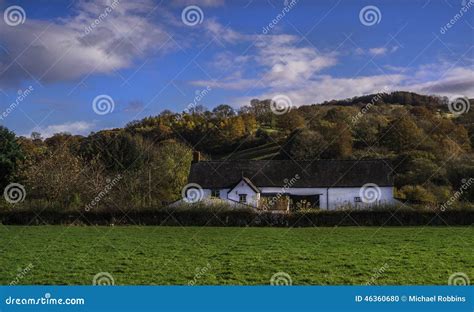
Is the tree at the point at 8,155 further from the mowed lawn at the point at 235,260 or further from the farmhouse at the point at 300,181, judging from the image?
the mowed lawn at the point at 235,260

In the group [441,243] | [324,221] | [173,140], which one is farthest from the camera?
[173,140]

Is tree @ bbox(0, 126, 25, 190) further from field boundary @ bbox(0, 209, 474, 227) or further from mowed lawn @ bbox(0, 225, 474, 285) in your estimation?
mowed lawn @ bbox(0, 225, 474, 285)

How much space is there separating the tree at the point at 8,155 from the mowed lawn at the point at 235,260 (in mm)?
35625

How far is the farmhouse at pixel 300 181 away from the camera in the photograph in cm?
5734

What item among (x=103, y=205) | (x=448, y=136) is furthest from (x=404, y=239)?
(x=448, y=136)

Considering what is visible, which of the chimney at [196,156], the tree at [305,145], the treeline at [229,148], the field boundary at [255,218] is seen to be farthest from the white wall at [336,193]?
the field boundary at [255,218]

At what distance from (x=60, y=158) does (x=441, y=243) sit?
40278 mm

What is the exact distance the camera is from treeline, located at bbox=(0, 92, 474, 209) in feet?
162

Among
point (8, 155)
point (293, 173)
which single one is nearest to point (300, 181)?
point (293, 173)

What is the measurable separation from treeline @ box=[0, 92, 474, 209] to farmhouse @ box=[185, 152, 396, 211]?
2.66m

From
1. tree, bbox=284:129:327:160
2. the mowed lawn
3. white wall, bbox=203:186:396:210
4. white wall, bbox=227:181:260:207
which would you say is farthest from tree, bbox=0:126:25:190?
the mowed lawn

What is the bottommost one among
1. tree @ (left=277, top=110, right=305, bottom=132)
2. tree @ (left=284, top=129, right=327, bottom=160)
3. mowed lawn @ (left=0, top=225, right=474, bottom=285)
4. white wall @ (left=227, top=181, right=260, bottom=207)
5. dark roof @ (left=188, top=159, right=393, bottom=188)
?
mowed lawn @ (left=0, top=225, right=474, bottom=285)

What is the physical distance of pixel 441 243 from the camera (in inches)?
856

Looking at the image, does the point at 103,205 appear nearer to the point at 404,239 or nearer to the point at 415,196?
the point at 404,239
